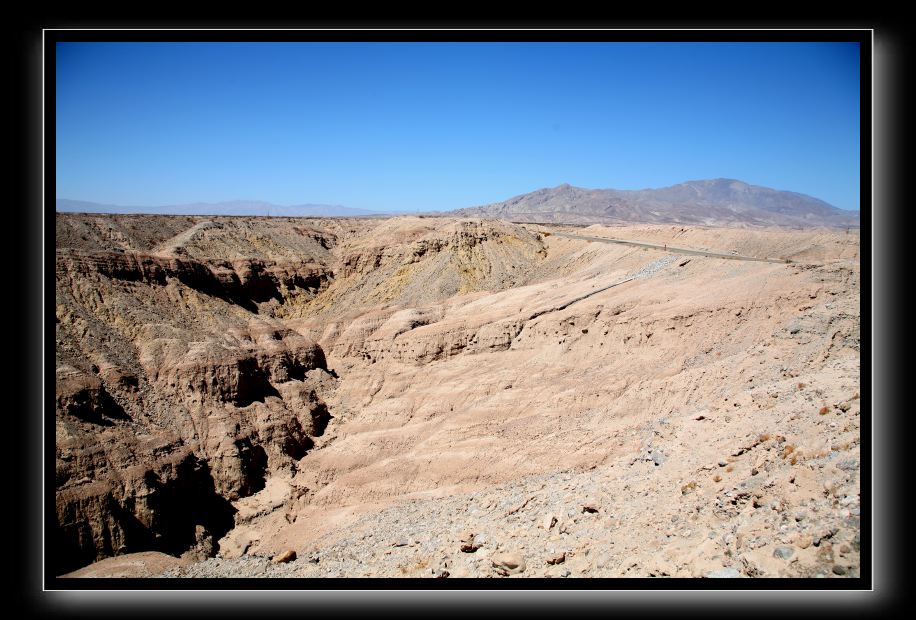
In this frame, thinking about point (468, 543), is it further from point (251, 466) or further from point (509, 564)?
point (251, 466)

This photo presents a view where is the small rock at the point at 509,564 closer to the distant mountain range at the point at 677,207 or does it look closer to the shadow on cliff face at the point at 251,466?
the shadow on cliff face at the point at 251,466

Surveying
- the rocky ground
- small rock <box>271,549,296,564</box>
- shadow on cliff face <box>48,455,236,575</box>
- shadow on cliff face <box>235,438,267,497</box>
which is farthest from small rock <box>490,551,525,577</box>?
shadow on cliff face <box>235,438,267,497</box>

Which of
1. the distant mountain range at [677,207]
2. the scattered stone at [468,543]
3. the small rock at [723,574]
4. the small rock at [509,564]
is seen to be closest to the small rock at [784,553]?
the small rock at [723,574]

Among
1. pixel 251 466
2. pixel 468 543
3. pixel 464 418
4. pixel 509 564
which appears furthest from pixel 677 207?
pixel 509 564

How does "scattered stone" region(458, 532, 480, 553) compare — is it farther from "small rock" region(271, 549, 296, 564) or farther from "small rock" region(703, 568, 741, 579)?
"small rock" region(271, 549, 296, 564)

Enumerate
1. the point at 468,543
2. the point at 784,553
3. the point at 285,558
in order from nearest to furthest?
the point at 784,553 < the point at 468,543 < the point at 285,558
